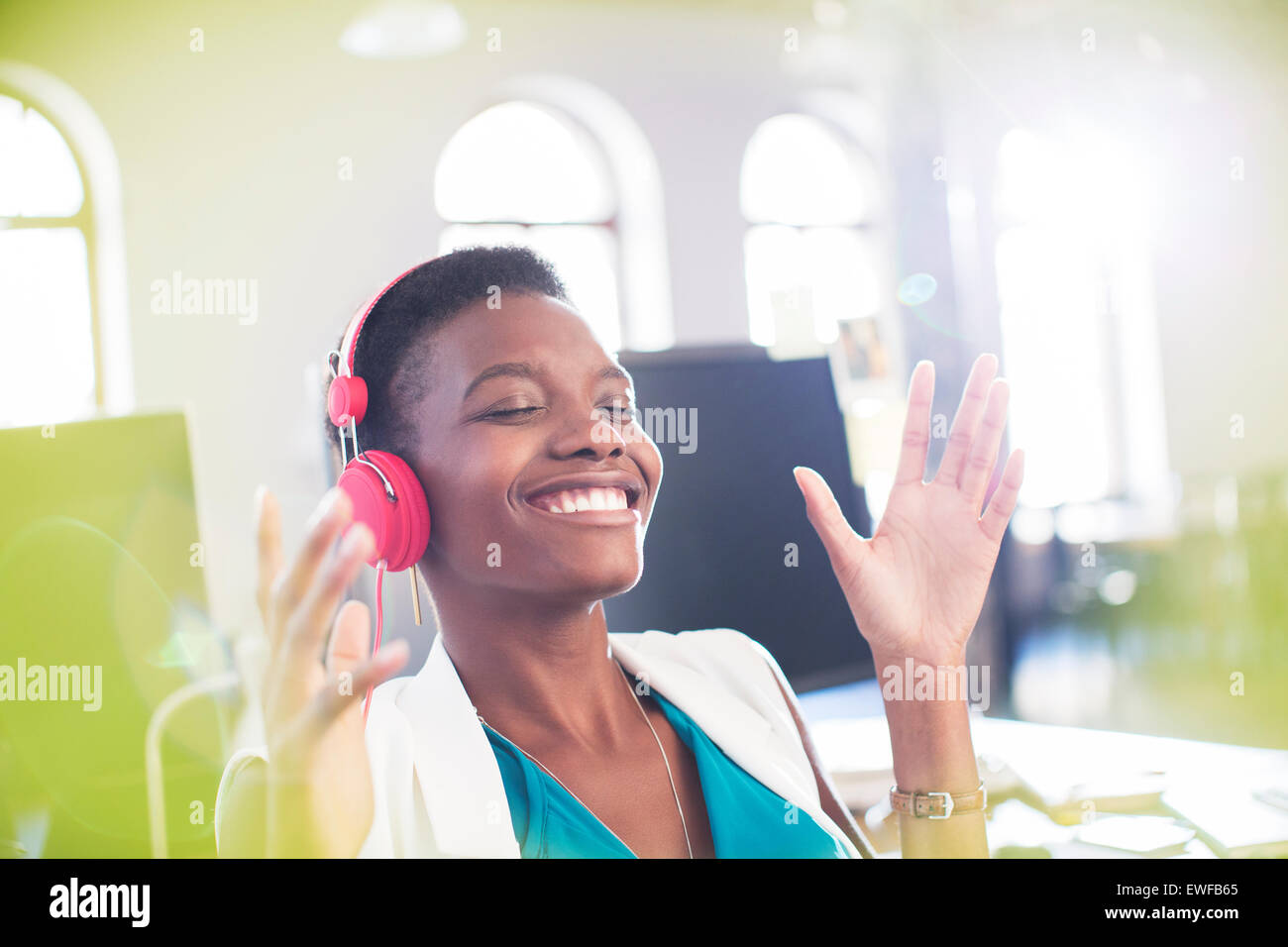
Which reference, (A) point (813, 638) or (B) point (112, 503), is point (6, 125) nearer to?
(B) point (112, 503)

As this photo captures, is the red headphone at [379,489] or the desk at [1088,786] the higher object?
the red headphone at [379,489]

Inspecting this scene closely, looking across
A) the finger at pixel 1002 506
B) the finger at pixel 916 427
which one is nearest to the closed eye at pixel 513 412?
the finger at pixel 916 427

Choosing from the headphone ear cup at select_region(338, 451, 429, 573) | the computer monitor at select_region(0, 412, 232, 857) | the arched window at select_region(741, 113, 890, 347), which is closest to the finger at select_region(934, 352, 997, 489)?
the headphone ear cup at select_region(338, 451, 429, 573)

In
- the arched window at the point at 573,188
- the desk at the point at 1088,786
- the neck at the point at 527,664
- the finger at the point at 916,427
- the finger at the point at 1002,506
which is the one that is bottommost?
the desk at the point at 1088,786

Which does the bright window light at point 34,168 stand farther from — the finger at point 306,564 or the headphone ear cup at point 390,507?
the finger at point 306,564

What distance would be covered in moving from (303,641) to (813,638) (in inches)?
27.1

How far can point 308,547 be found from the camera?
0.68 meters

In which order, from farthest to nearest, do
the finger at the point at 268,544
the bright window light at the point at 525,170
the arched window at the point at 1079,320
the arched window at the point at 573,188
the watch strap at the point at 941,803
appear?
the arched window at the point at 1079,320, the bright window light at the point at 525,170, the arched window at the point at 573,188, the watch strap at the point at 941,803, the finger at the point at 268,544

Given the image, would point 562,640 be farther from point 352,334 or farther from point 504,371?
point 352,334

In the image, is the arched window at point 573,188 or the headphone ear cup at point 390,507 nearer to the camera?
the headphone ear cup at point 390,507

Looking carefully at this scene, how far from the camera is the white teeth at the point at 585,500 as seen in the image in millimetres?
892

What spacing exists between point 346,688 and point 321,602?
2.9 inches

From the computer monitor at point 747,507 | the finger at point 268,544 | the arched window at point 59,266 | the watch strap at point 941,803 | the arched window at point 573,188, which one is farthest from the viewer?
the arched window at point 573,188

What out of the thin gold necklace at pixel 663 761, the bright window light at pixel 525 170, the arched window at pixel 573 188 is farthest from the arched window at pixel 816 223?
the thin gold necklace at pixel 663 761
